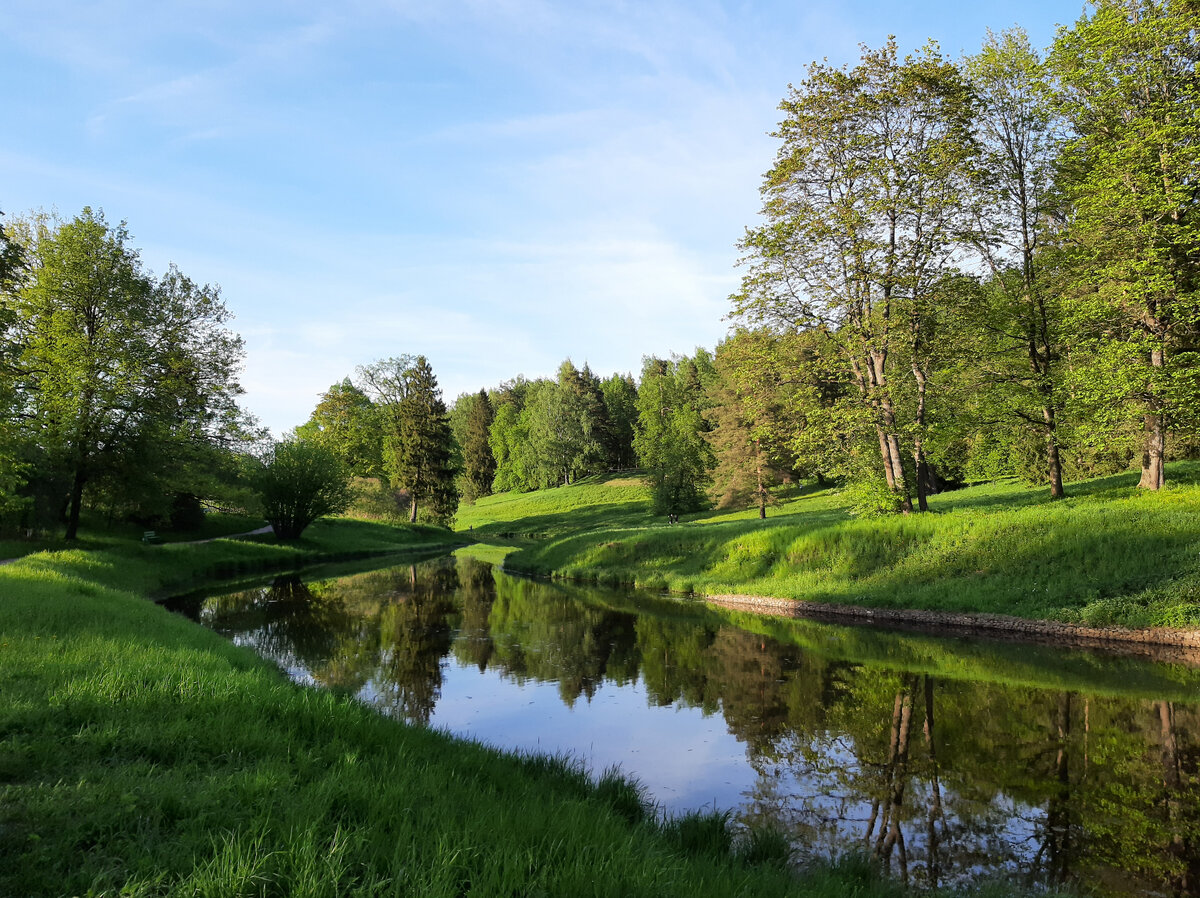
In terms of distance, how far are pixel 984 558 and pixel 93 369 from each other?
33.6 m

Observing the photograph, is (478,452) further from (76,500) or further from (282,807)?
(282,807)

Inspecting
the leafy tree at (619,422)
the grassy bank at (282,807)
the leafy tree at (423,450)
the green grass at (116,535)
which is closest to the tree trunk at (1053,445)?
the grassy bank at (282,807)

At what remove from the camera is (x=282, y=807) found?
4.75 m

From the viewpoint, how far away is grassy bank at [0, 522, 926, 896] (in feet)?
12.7

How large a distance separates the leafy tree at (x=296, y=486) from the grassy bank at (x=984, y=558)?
22.2 m

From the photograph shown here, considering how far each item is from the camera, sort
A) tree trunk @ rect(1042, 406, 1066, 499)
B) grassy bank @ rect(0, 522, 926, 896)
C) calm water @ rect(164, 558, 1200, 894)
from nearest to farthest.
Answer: grassy bank @ rect(0, 522, 926, 896) → calm water @ rect(164, 558, 1200, 894) → tree trunk @ rect(1042, 406, 1066, 499)

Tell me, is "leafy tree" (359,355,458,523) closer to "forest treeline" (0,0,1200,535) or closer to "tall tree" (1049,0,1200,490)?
"forest treeline" (0,0,1200,535)

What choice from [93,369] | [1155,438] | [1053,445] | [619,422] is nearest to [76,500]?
[93,369]

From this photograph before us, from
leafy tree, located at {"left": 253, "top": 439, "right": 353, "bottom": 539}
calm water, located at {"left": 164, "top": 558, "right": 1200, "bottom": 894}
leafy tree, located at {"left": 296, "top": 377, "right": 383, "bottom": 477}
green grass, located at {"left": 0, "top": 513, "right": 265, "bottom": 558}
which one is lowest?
calm water, located at {"left": 164, "top": 558, "right": 1200, "bottom": 894}

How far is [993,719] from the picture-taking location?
33.9 feet

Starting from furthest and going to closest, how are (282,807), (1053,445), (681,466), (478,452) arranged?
(478,452) < (681,466) < (1053,445) < (282,807)

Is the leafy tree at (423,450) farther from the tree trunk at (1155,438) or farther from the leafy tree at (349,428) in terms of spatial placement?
the tree trunk at (1155,438)

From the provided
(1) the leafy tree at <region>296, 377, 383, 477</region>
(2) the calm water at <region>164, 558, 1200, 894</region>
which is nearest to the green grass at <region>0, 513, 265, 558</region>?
(2) the calm water at <region>164, 558, 1200, 894</region>

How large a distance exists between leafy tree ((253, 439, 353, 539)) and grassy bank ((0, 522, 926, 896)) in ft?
121
